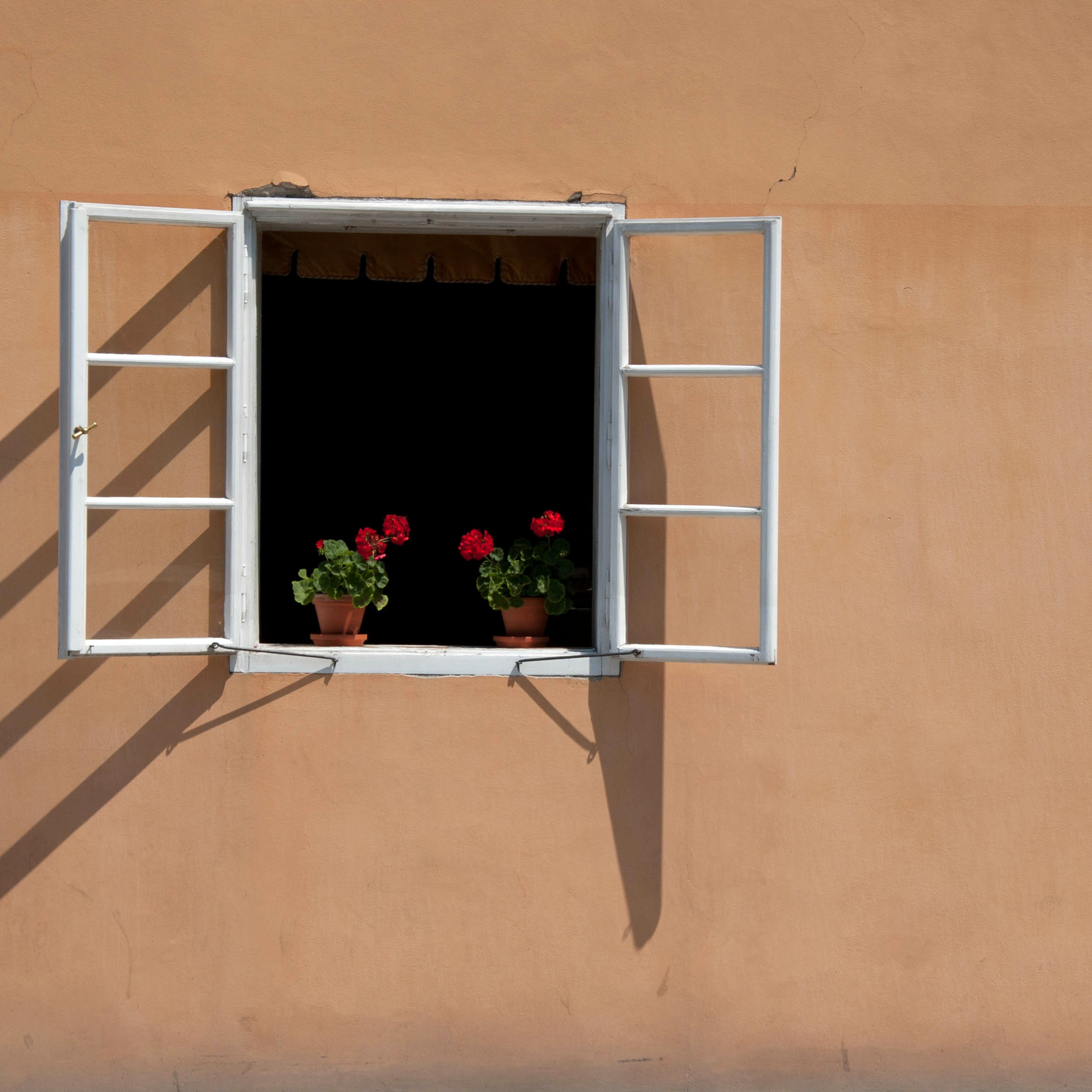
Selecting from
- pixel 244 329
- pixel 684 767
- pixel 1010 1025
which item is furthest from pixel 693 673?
pixel 244 329

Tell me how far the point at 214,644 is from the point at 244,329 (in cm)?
84

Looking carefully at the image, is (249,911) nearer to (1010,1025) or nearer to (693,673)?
(693,673)

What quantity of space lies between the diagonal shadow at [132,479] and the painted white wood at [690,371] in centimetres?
115

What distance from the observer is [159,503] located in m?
2.96

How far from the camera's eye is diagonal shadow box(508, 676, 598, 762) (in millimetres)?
3215

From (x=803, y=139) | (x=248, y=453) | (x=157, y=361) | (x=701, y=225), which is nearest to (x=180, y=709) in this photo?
(x=248, y=453)

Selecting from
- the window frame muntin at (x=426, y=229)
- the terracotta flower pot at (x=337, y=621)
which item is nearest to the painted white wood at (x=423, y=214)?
the window frame muntin at (x=426, y=229)

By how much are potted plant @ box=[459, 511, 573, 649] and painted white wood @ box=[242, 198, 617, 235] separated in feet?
2.67

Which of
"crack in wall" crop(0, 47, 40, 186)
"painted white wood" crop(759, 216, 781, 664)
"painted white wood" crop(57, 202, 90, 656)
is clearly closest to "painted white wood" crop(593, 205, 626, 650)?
"painted white wood" crop(759, 216, 781, 664)

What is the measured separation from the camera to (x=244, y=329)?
10.2 feet

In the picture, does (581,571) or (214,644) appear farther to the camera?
(581,571)

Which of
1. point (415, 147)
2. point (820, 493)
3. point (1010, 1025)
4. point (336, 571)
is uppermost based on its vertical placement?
point (415, 147)

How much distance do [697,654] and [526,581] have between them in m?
0.57

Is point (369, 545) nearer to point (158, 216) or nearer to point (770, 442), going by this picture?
point (158, 216)
